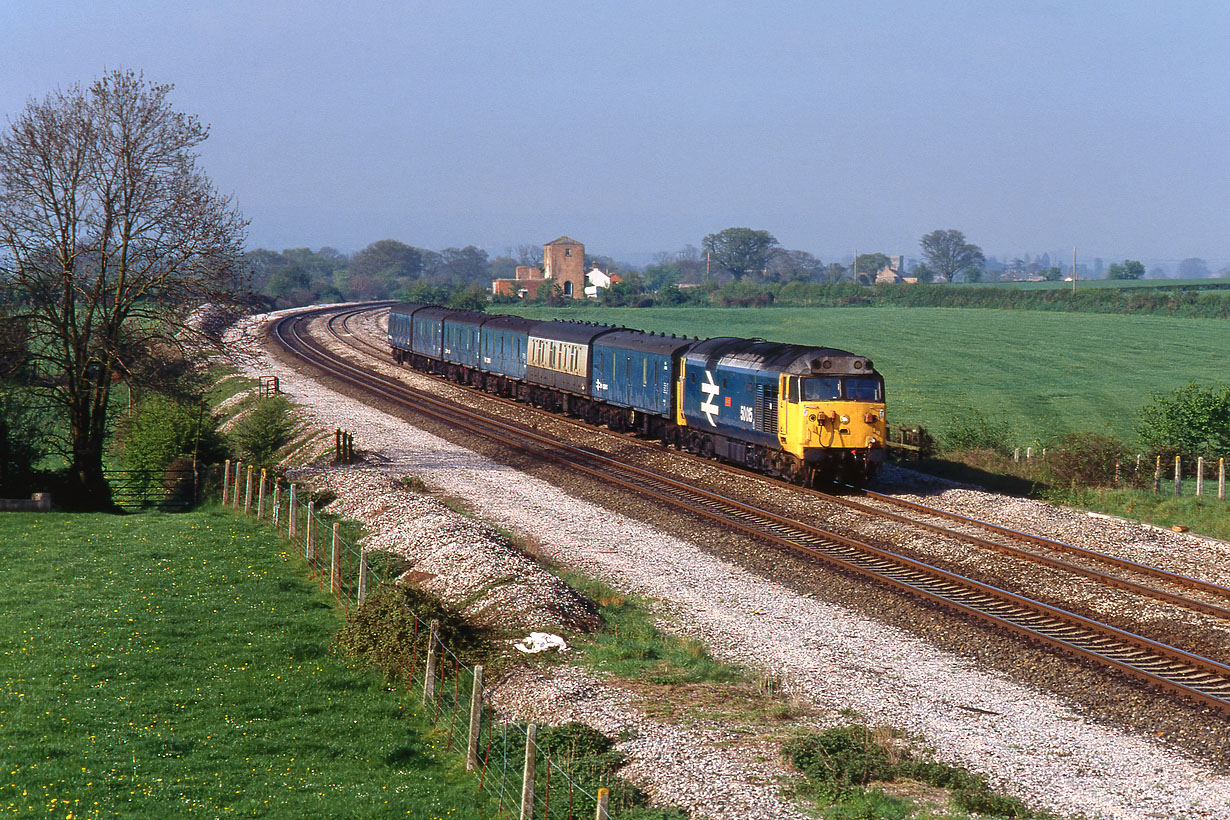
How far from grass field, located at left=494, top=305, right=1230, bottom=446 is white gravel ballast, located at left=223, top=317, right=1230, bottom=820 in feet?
87.9

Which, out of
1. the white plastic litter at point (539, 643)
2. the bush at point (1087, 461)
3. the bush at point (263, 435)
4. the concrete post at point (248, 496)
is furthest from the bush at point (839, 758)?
the bush at point (263, 435)

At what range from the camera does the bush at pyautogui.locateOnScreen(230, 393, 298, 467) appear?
36594 mm

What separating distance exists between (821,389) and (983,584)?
367 inches

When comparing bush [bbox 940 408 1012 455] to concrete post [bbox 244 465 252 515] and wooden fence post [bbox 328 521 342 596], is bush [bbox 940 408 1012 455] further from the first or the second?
wooden fence post [bbox 328 521 342 596]

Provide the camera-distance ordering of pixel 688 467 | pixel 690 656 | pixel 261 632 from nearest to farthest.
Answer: pixel 690 656, pixel 261 632, pixel 688 467

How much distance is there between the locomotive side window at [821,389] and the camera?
1104 inches

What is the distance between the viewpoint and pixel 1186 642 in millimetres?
16672

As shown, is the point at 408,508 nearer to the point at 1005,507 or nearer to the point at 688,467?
the point at 688,467

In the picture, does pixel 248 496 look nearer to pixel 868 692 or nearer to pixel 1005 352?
pixel 868 692

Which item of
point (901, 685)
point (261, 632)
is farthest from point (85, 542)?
point (901, 685)

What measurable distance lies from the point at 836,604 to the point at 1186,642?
5250 millimetres

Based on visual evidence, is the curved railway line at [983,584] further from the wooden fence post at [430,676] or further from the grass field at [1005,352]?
the grass field at [1005,352]

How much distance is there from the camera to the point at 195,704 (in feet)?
47.4

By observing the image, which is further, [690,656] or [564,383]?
[564,383]
